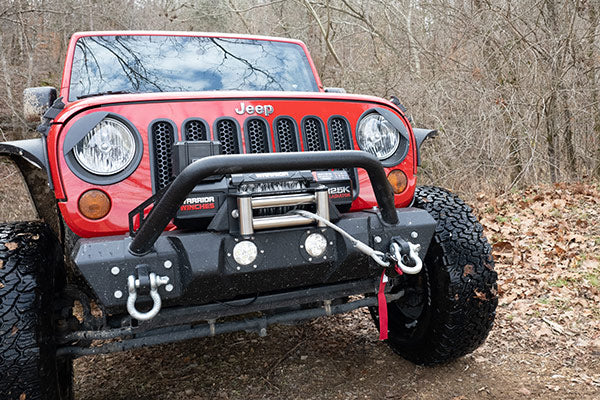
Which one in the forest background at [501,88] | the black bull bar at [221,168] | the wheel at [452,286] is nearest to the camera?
the black bull bar at [221,168]

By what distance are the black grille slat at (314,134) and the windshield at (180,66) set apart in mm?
1017

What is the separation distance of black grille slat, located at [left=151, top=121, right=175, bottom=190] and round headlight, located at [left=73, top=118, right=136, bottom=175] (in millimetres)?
110

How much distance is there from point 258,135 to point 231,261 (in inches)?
28.5

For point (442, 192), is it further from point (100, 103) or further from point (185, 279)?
point (100, 103)

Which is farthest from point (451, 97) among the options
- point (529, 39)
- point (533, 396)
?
point (533, 396)

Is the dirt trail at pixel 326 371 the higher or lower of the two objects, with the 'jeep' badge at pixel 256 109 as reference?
lower

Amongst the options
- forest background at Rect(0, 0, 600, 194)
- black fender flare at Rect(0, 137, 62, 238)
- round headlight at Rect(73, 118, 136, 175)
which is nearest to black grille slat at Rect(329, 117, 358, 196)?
round headlight at Rect(73, 118, 136, 175)

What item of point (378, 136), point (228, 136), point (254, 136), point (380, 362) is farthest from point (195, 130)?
point (380, 362)

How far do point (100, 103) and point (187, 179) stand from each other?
668 millimetres

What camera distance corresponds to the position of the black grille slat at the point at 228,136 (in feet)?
8.35

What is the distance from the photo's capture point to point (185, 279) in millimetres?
2148

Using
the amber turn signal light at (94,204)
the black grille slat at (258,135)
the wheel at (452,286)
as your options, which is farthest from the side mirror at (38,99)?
the wheel at (452,286)

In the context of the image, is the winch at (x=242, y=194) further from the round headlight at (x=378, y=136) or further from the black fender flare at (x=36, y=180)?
→ the black fender flare at (x=36, y=180)

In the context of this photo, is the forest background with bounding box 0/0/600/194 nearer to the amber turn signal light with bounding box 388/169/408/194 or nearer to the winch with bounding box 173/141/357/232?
the amber turn signal light with bounding box 388/169/408/194
